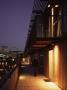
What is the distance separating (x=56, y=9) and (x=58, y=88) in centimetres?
742

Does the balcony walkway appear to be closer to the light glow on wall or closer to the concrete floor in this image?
the concrete floor

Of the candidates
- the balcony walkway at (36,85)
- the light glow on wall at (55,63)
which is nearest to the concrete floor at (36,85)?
the balcony walkway at (36,85)

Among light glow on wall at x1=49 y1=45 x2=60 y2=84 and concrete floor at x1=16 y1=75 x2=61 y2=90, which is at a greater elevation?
light glow on wall at x1=49 y1=45 x2=60 y2=84

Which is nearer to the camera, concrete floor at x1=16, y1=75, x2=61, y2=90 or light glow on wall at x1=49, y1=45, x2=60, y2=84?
concrete floor at x1=16, y1=75, x2=61, y2=90

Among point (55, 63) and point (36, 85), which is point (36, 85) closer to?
point (36, 85)

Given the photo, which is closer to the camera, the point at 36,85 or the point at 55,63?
the point at 36,85

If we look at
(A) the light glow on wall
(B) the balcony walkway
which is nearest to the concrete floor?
(B) the balcony walkway

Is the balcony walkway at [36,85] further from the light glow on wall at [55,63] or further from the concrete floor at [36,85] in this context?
the light glow on wall at [55,63]

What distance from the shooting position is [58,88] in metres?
18.8

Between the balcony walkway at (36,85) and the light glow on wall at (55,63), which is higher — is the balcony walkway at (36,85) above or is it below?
below

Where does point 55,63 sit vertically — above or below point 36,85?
above

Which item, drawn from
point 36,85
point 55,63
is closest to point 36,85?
point 36,85

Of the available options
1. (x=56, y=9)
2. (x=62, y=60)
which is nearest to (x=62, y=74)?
(x=62, y=60)

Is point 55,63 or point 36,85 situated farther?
point 55,63
